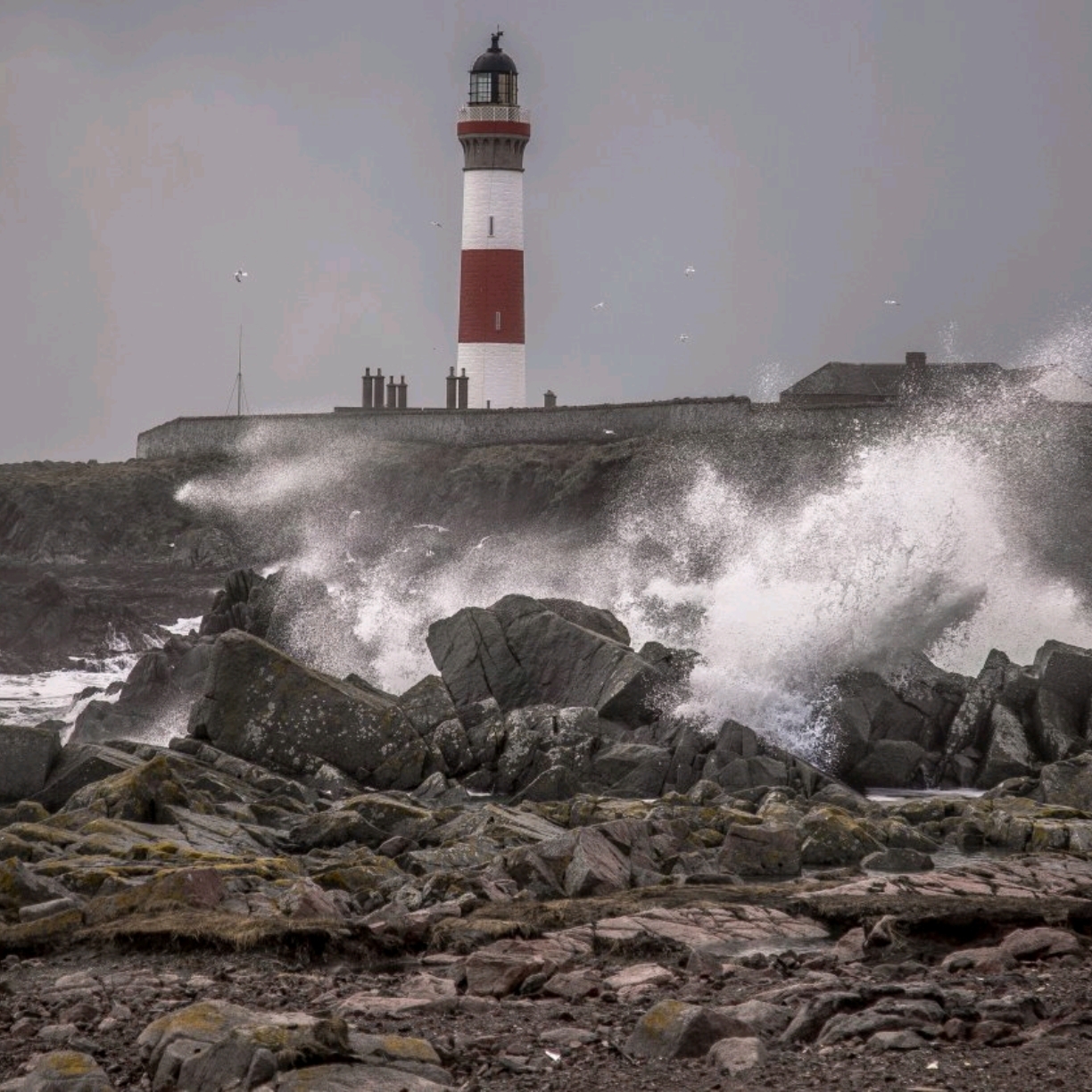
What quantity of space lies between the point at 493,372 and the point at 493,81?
6.95 meters

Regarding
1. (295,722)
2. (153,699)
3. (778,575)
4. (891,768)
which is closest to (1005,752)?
(891,768)

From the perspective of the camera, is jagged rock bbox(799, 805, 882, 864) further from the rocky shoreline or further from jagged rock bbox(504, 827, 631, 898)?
jagged rock bbox(504, 827, 631, 898)

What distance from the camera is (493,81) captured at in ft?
168

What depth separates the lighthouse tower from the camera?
5069 cm

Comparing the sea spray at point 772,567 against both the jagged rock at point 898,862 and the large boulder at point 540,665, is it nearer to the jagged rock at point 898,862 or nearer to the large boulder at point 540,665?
the large boulder at point 540,665

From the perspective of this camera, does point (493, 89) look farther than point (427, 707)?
Yes

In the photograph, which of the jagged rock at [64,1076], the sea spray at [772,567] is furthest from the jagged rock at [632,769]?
the jagged rock at [64,1076]

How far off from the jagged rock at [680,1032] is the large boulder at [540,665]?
1274 centimetres

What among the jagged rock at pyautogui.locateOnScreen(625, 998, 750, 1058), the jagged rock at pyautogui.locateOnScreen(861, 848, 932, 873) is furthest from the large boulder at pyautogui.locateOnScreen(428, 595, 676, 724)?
the jagged rock at pyautogui.locateOnScreen(625, 998, 750, 1058)

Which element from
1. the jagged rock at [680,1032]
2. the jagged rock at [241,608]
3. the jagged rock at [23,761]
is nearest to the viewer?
the jagged rock at [680,1032]

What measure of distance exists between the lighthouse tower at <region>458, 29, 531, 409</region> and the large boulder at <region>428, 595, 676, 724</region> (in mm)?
27352

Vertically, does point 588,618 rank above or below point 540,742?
above

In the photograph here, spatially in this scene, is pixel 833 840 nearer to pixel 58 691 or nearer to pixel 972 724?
pixel 972 724

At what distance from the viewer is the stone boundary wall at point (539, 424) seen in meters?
46.1
